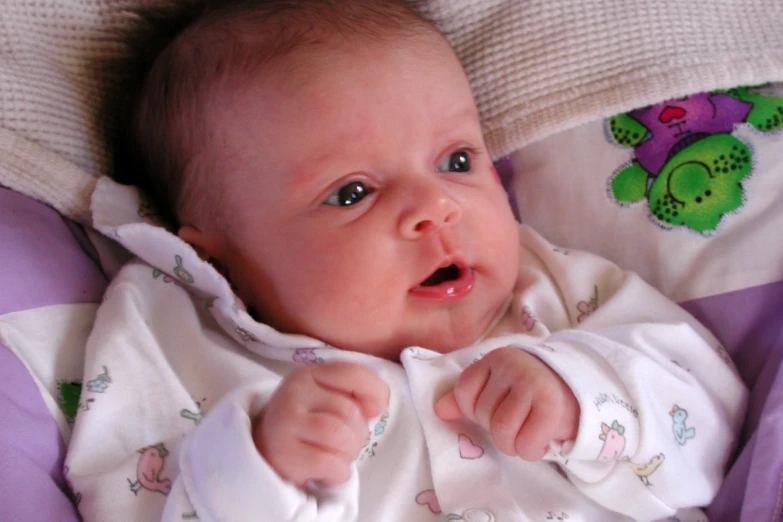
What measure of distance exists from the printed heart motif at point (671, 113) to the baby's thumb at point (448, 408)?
69 centimetres

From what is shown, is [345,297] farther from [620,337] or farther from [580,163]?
[580,163]

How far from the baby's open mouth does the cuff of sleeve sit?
14.9 inches

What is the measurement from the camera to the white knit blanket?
141cm

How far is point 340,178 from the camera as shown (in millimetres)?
1239

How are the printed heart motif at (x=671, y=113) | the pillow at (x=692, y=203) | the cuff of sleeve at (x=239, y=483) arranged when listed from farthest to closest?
the printed heart motif at (x=671, y=113), the pillow at (x=692, y=203), the cuff of sleeve at (x=239, y=483)

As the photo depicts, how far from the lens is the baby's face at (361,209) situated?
1208mm

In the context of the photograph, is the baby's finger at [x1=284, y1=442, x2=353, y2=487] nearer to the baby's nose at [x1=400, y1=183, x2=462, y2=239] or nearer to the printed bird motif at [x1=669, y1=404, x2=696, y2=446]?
the baby's nose at [x1=400, y1=183, x2=462, y2=239]

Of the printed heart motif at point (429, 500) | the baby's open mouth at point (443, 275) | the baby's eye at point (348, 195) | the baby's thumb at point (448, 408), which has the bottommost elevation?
the printed heart motif at point (429, 500)

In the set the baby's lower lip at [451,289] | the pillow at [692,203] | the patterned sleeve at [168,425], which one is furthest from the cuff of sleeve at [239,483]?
the pillow at [692,203]

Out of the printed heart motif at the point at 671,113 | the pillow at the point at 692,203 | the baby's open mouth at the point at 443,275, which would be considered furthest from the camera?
the printed heart motif at the point at 671,113

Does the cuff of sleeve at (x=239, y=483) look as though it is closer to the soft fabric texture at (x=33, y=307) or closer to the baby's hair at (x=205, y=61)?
the soft fabric texture at (x=33, y=307)

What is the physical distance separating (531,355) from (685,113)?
625 millimetres

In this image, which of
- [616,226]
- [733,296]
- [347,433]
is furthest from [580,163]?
[347,433]

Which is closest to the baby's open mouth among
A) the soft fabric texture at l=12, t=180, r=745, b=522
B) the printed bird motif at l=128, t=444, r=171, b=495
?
the soft fabric texture at l=12, t=180, r=745, b=522
